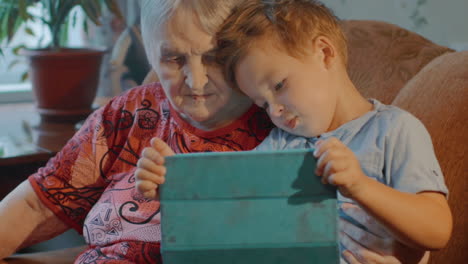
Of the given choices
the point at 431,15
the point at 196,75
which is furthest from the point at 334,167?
the point at 431,15

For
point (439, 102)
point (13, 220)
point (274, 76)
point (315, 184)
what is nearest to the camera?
point (315, 184)

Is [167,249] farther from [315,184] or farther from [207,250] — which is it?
[315,184]

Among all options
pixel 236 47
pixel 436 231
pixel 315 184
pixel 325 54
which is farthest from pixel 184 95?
pixel 436 231

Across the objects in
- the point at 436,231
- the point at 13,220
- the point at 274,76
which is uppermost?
the point at 274,76

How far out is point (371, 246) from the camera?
878 mm

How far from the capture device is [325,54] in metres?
0.93

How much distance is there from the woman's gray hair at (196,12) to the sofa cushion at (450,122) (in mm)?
357

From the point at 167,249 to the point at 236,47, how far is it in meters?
0.33

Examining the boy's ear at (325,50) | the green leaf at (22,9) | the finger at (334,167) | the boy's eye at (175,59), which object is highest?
the boy's ear at (325,50)

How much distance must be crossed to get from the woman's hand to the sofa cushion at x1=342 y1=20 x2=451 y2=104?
0.34 m

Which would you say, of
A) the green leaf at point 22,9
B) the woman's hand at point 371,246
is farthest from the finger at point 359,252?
the green leaf at point 22,9

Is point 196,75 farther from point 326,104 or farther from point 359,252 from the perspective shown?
point 359,252

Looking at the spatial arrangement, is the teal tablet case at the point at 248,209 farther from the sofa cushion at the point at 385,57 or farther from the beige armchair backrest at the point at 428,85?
the sofa cushion at the point at 385,57

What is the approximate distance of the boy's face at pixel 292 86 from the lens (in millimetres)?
896
